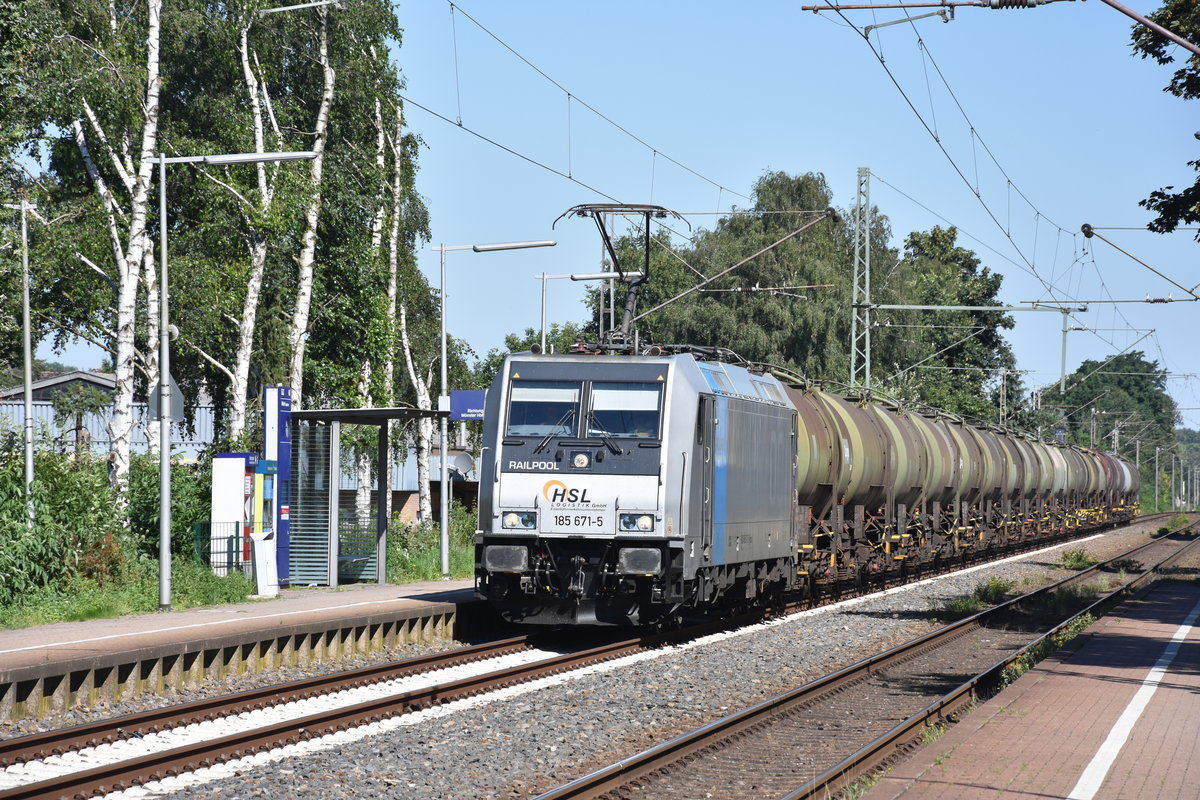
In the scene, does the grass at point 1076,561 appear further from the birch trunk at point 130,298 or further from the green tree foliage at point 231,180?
the birch trunk at point 130,298

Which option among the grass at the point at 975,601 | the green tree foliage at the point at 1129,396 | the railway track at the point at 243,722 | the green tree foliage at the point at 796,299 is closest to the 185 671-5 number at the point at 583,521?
the railway track at the point at 243,722

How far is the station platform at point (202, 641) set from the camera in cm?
1220

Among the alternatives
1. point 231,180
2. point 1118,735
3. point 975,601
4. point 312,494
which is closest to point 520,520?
point 1118,735

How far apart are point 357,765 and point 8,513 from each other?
11.1m

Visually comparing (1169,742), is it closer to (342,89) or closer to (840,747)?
(840,747)

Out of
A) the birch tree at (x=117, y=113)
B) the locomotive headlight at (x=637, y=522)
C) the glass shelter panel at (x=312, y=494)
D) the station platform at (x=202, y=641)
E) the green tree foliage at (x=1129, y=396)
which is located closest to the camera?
the station platform at (x=202, y=641)

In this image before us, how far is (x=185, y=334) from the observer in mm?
33625

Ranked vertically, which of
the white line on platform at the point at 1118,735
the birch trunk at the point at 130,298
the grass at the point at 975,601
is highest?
the birch trunk at the point at 130,298

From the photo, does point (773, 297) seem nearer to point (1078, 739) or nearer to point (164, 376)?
point (164, 376)

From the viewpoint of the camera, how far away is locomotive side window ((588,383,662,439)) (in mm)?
16703

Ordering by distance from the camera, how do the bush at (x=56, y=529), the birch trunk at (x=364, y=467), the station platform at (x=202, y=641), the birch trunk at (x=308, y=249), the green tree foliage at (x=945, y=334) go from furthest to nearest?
the green tree foliage at (x=945, y=334), the birch trunk at (x=308, y=249), the birch trunk at (x=364, y=467), the bush at (x=56, y=529), the station platform at (x=202, y=641)

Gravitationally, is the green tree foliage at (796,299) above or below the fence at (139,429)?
above

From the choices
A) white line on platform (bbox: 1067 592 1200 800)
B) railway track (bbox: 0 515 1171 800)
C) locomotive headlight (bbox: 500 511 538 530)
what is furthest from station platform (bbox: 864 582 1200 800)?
locomotive headlight (bbox: 500 511 538 530)

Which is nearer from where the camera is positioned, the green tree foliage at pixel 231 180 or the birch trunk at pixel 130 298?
the birch trunk at pixel 130 298
